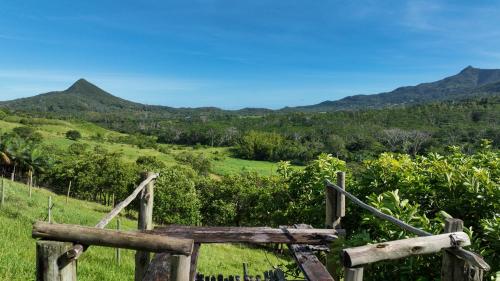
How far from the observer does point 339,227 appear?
7465mm

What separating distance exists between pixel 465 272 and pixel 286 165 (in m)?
8.53

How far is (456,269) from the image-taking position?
3086 millimetres

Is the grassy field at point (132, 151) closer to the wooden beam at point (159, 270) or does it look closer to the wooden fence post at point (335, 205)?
the wooden fence post at point (335, 205)

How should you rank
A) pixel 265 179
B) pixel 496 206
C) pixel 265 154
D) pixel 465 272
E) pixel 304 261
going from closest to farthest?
pixel 465 272 → pixel 496 206 → pixel 304 261 → pixel 265 179 → pixel 265 154

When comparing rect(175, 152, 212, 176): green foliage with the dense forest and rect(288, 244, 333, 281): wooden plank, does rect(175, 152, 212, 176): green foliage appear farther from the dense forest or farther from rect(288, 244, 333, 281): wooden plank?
rect(288, 244, 333, 281): wooden plank

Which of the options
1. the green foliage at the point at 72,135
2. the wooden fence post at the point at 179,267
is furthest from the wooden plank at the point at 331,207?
the green foliage at the point at 72,135

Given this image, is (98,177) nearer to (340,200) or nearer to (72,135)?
(340,200)

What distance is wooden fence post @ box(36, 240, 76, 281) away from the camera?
126 inches

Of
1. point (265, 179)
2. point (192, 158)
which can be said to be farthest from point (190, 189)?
point (192, 158)

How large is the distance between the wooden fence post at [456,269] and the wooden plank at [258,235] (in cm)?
367

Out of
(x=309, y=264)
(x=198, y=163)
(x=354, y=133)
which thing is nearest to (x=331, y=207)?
(x=309, y=264)

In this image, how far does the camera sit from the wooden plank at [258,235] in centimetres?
683

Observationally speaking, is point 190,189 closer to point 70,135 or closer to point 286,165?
point 286,165

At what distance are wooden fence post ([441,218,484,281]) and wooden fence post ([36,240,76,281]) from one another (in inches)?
118
